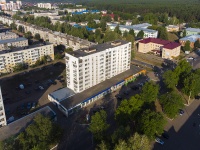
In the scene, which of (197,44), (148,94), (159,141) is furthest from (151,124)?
(197,44)

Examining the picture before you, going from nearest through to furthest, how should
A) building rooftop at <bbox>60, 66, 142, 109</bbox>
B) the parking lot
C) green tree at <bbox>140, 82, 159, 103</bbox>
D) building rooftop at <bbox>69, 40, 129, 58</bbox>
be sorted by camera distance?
1. green tree at <bbox>140, 82, 159, 103</bbox>
2. building rooftop at <bbox>60, 66, 142, 109</bbox>
3. the parking lot
4. building rooftop at <bbox>69, 40, 129, 58</bbox>

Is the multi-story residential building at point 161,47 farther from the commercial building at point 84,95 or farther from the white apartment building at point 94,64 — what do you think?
the commercial building at point 84,95

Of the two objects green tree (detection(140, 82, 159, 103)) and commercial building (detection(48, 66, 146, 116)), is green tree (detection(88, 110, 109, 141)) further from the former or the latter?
green tree (detection(140, 82, 159, 103))

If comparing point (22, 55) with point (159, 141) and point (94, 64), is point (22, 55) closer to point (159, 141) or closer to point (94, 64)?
point (94, 64)

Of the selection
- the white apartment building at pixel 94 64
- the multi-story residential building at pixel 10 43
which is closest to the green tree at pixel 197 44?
the white apartment building at pixel 94 64

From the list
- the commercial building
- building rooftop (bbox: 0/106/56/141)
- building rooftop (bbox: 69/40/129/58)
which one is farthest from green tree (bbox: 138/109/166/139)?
building rooftop (bbox: 69/40/129/58)

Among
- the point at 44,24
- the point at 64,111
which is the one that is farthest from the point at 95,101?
the point at 44,24

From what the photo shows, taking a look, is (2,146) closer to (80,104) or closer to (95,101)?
(80,104)
